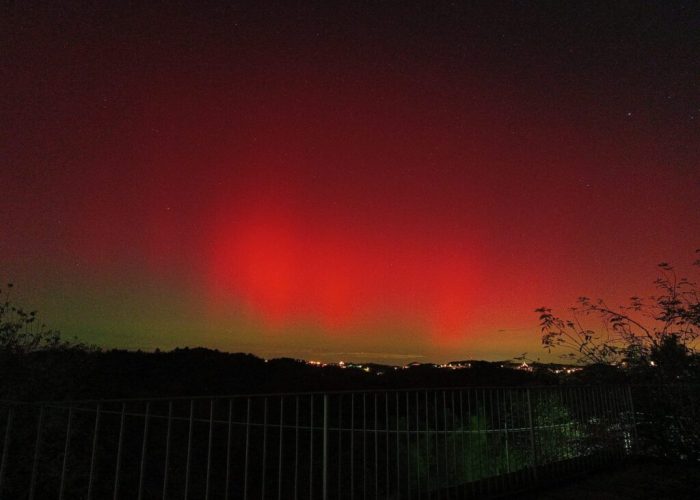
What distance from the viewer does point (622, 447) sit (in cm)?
872

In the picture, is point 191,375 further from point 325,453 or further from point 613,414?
point 325,453

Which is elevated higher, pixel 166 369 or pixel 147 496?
pixel 166 369

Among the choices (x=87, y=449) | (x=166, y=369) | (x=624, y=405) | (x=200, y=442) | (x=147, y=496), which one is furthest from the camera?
(x=166, y=369)

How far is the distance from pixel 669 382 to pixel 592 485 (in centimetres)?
431

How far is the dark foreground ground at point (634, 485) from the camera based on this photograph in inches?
257

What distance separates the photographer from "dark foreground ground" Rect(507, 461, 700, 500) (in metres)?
6.54

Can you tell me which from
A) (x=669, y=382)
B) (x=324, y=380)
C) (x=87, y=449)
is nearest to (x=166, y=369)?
(x=324, y=380)

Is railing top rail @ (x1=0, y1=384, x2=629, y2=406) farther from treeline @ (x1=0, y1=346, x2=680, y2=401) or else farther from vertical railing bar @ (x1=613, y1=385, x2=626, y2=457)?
treeline @ (x1=0, y1=346, x2=680, y2=401)

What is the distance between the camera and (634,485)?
23.3 ft

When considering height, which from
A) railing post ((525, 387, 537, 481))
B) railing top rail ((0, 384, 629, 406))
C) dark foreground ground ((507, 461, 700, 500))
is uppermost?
railing top rail ((0, 384, 629, 406))

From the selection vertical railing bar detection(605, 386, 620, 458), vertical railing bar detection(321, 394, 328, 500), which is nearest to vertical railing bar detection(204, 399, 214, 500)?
vertical railing bar detection(321, 394, 328, 500)

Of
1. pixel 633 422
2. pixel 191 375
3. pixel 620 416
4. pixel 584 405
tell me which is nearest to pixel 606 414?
pixel 620 416

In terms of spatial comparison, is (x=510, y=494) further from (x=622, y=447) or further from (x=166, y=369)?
(x=166, y=369)

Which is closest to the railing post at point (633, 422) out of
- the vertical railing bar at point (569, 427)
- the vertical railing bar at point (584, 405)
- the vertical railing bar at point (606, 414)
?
the vertical railing bar at point (606, 414)
